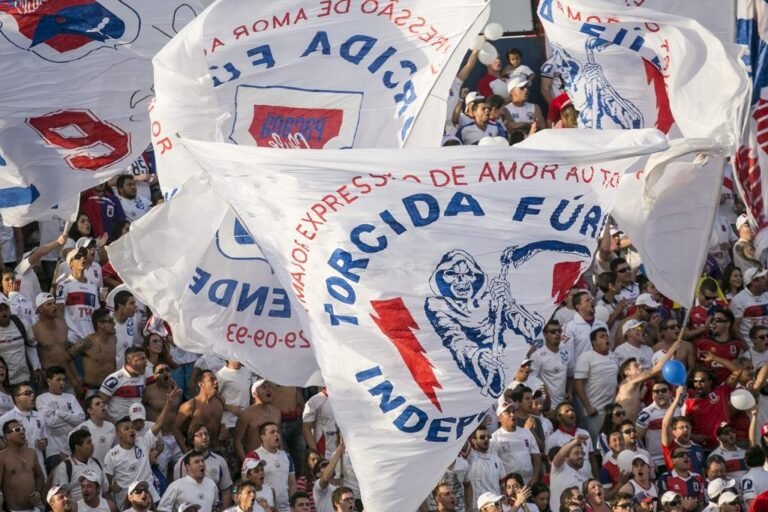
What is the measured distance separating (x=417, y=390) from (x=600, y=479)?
5.89 metres

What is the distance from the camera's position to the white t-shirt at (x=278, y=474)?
14.9 metres

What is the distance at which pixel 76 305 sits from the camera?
15898 mm

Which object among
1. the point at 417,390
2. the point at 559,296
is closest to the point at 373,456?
the point at 417,390

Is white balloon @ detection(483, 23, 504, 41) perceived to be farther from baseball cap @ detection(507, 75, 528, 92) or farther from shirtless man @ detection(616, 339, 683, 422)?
shirtless man @ detection(616, 339, 683, 422)

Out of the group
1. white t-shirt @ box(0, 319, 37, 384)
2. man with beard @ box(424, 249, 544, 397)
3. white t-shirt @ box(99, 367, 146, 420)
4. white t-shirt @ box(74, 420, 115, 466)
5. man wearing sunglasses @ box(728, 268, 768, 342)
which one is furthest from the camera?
man wearing sunglasses @ box(728, 268, 768, 342)

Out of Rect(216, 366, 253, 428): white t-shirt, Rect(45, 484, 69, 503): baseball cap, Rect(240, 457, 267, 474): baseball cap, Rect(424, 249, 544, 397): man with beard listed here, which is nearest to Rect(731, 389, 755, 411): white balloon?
Rect(216, 366, 253, 428): white t-shirt

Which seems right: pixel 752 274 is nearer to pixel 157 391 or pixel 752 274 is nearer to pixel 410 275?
pixel 157 391

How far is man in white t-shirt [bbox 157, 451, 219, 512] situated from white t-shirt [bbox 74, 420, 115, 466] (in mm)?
597

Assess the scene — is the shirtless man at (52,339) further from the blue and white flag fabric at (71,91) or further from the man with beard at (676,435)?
the man with beard at (676,435)

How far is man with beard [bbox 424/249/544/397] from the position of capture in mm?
10344

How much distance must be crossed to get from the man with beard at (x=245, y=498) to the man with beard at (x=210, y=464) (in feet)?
2.25

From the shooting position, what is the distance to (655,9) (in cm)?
1402

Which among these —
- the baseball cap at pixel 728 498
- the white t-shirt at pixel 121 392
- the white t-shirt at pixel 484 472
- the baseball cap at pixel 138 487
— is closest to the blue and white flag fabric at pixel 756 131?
the baseball cap at pixel 728 498

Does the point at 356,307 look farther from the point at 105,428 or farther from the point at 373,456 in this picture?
the point at 105,428
